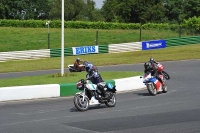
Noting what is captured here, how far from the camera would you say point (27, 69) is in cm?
3212

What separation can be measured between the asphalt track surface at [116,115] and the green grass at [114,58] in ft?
47.1

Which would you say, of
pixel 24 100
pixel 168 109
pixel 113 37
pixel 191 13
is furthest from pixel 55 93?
pixel 191 13

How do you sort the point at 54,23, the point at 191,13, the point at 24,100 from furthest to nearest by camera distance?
the point at 191,13 → the point at 54,23 → the point at 24,100

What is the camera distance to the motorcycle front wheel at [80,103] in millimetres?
14492

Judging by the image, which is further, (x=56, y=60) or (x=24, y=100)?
(x=56, y=60)

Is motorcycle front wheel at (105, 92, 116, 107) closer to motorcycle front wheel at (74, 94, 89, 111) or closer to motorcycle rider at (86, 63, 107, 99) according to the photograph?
motorcycle rider at (86, 63, 107, 99)

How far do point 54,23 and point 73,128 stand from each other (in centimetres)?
5418

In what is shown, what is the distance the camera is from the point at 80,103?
14.5 m

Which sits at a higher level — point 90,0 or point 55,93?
point 90,0

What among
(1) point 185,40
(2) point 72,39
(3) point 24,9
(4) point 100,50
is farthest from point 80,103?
(3) point 24,9

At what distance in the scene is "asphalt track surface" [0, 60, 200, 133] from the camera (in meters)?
11.6

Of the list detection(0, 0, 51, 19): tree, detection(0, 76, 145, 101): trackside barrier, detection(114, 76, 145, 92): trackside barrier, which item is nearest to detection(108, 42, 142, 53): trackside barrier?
detection(114, 76, 145, 92): trackside barrier

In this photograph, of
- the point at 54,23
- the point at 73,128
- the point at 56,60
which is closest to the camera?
the point at 73,128

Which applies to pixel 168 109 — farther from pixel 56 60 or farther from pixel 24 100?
pixel 56 60
